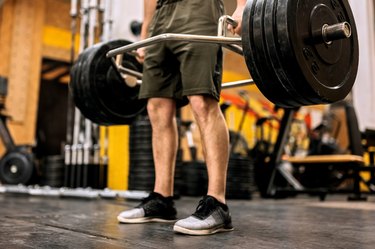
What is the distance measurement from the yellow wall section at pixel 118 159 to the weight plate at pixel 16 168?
76cm

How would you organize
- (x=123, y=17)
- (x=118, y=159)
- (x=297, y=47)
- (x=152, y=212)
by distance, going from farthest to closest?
1. (x=118, y=159)
2. (x=123, y=17)
3. (x=152, y=212)
4. (x=297, y=47)

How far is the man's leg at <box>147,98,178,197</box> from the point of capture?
1.59 metres

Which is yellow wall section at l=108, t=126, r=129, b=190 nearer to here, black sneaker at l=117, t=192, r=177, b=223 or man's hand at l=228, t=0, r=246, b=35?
black sneaker at l=117, t=192, r=177, b=223

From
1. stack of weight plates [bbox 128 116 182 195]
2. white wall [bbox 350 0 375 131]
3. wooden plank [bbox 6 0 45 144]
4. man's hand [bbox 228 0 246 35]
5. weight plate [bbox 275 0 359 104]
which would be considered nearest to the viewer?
weight plate [bbox 275 0 359 104]

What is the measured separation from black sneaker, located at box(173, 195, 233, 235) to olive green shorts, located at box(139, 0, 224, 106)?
1.26 ft

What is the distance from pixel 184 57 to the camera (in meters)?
1.49

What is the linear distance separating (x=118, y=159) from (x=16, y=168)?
100cm

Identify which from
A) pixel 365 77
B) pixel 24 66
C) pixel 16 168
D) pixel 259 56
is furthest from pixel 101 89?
pixel 24 66

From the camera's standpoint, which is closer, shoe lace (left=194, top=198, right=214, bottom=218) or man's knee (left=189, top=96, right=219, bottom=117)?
shoe lace (left=194, top=198, right=214, bottom=218)

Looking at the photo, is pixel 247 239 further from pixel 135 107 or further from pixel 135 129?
pixel 135 129

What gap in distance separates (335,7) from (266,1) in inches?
9.7

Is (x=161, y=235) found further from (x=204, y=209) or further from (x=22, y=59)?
(x=22, y=59)

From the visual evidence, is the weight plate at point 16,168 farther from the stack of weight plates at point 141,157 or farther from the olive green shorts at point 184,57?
the olive green shorts at point 184,57

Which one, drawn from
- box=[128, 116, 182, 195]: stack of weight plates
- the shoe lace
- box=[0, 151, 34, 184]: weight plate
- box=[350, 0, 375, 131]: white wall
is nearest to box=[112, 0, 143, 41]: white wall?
box=[128, 116, 182, 195]: stack of weight plates
